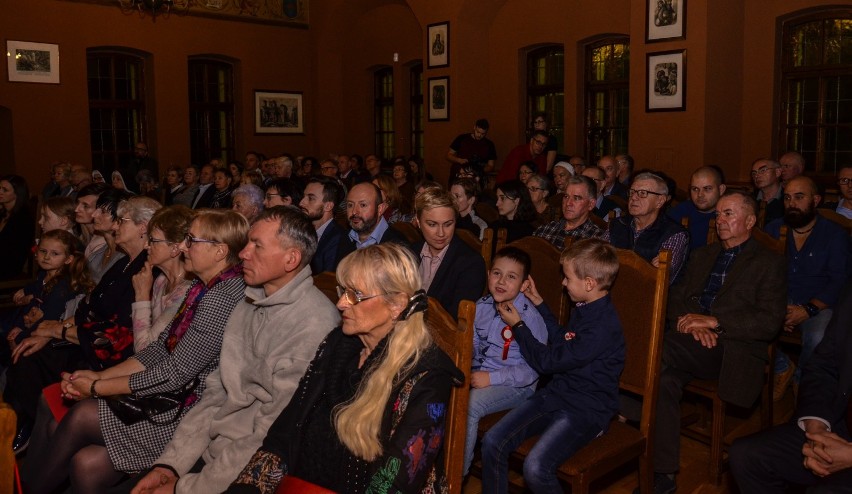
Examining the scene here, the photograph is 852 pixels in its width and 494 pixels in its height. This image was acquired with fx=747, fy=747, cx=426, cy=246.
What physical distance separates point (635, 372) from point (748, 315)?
76cm

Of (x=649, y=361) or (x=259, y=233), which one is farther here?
(x=649, y=361)

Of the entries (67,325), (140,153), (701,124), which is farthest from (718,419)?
(140,153)

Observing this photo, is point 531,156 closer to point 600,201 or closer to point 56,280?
point 600,201

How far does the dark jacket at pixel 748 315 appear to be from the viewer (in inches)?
131

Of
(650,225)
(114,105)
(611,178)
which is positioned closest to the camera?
(650,225)

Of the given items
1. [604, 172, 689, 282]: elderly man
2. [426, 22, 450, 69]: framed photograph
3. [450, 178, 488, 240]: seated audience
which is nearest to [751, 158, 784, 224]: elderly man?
[604, 172, 689, 282]: elderly man

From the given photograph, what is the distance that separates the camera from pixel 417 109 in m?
13.3

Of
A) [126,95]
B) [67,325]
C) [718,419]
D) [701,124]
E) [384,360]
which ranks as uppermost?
[126,95]

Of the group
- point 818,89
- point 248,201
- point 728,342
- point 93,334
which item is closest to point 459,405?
point 728,342

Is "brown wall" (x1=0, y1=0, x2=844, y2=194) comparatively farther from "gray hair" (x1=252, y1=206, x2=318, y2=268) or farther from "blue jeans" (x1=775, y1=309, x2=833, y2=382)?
"gray hair" (x1=252, y1=206, x2=318, y2=268)

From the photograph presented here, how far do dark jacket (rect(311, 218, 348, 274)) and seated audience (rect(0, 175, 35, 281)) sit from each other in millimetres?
3054

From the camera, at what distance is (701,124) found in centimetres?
820

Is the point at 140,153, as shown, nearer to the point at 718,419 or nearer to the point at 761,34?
the point at 761,34

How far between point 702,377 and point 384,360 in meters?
2.03
